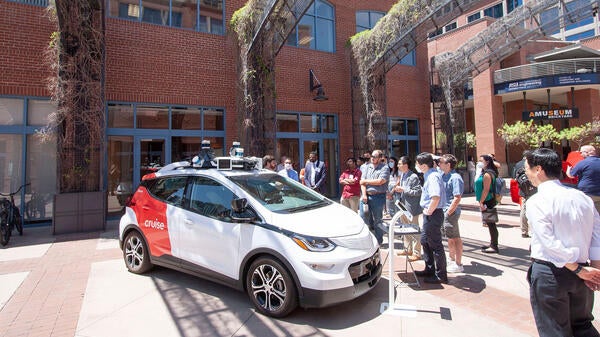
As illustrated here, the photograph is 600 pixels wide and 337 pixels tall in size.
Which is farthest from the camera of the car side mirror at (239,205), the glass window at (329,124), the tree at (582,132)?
the tree at (582,132)

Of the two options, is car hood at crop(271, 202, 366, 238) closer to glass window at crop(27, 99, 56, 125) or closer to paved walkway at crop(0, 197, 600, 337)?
paved walkway at crop(0, 197, 600, 337)

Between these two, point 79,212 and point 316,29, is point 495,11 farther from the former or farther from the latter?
point 79,212

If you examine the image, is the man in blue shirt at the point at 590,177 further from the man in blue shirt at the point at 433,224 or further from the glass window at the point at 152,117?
the glass window at the point at 152,117

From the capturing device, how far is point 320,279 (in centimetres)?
356

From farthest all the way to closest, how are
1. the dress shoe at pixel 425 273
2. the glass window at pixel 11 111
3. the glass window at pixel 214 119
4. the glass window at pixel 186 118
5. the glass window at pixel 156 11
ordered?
the glass window at pixel 214 119 < the glass window at pixel 186 118 < the glass window at pixel 156 11 < the glass window at pixel 11 111 < the dress shoe at pixel 425 273

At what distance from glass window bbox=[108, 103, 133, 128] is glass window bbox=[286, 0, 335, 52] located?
6.50m

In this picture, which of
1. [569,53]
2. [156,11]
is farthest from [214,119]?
[569,53]

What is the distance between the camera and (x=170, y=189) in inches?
199

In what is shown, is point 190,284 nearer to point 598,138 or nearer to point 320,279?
point 320,279

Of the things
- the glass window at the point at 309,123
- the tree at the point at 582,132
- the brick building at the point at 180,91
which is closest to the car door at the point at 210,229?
the brick building at the point at 180,91

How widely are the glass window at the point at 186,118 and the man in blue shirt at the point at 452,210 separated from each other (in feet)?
27.5

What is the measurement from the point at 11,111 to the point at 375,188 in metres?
9.82

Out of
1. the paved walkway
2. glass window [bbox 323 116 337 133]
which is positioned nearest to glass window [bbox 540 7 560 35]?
glass window [bbox 323 116 337 133]

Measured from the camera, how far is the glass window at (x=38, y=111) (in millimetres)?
9266
